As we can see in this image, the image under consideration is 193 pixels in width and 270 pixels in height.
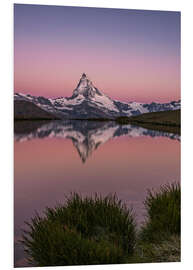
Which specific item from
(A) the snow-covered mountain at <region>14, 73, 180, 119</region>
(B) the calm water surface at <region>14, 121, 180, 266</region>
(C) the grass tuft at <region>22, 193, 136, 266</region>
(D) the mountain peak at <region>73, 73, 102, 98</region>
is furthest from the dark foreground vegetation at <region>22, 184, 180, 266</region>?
(D) the mountain peak at <region>73, 73, 102, 98</region>

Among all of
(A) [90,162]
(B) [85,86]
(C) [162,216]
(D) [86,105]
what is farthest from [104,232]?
(B) [85,86]

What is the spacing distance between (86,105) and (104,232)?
1.24 m

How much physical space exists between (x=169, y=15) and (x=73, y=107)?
1.27 metres

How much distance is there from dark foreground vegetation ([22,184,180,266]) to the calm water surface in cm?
11

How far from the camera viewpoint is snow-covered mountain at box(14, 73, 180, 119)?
4.75 metres

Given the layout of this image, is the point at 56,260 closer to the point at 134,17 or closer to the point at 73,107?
the point at 73,107

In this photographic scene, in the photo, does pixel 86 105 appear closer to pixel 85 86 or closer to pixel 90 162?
pixel 85 86

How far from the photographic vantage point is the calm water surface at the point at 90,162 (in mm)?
4701

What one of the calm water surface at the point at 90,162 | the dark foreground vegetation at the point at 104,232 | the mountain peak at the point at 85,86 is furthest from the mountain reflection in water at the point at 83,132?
the dark foreground vegetation at the point at 104,232

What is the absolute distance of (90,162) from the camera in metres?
4.80

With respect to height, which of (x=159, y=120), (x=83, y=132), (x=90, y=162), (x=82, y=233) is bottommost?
(x=82, y=233)
